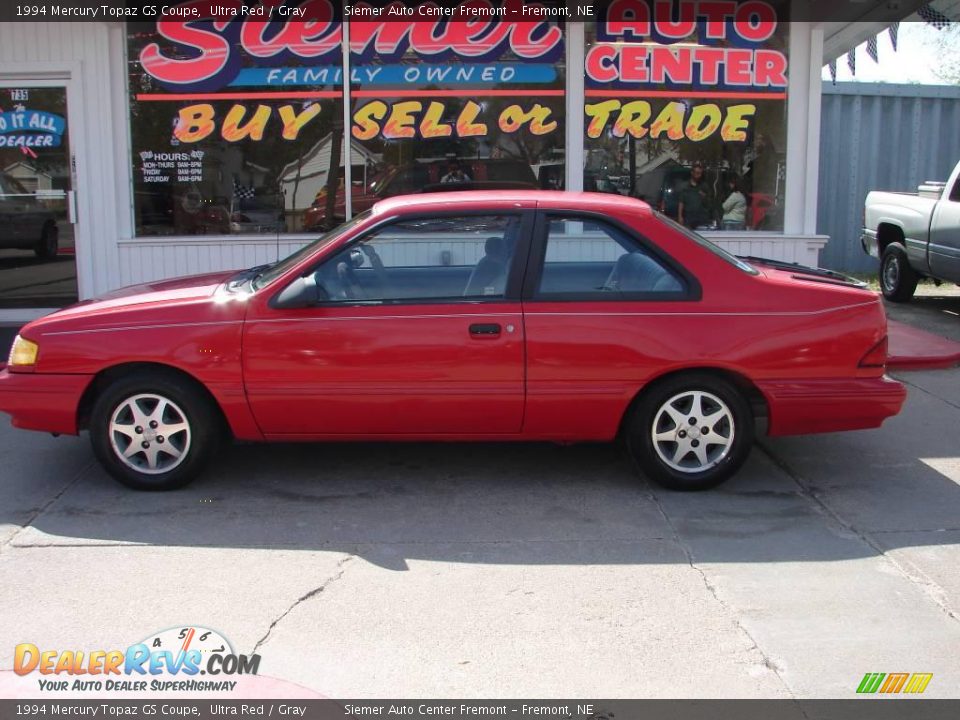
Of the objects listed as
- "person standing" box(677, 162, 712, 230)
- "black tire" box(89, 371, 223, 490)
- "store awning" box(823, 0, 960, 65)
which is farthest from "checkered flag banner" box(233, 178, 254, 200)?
"store awning" box(823, 0, 960, 65)

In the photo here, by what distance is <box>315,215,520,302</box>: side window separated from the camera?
18.4 feet

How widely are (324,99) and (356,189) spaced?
0.88 metres

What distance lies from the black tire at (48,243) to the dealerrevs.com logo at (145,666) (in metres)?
6.61

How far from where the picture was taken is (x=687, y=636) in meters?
4.09

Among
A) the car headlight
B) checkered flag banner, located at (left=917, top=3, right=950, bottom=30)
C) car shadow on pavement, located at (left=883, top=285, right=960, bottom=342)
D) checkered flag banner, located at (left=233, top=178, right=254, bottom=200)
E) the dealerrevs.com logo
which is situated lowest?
the dealerrevs.com logo

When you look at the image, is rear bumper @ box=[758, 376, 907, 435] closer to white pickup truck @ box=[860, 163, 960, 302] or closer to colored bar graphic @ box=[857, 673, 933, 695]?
colored bar graphic @ box=[857, 673, 933, 695]

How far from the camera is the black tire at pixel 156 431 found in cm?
555

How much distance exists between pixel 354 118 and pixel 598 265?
469 cm

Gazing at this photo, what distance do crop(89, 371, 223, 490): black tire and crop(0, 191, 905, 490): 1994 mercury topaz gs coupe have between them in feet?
0.04

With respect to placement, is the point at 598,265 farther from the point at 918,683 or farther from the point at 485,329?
the point at 918,683

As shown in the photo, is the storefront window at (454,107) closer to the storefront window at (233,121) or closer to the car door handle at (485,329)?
the storefront window at (233,121)

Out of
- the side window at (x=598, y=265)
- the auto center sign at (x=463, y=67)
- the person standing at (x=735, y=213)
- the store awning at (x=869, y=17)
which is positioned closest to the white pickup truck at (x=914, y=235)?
the store awning at (x=869, y=17)

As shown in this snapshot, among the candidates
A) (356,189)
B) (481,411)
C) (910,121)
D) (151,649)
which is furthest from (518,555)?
(910,121)
